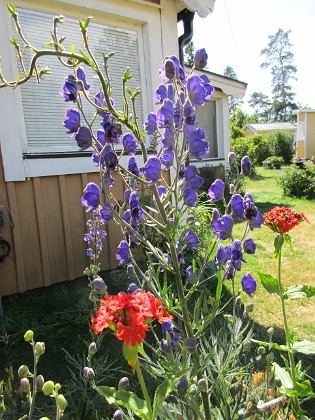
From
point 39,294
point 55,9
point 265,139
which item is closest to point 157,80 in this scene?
point 55,9

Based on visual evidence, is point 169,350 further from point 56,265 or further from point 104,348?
point 56,265

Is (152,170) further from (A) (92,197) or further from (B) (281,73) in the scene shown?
(B) (281,73)

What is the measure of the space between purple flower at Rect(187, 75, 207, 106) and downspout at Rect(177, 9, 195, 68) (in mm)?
3254

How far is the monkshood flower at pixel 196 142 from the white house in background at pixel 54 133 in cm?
242

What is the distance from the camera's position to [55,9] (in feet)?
11.4

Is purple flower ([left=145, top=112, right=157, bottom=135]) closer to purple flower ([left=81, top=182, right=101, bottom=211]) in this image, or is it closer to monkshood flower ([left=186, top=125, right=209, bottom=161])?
monkshood flower ([left=186, top=125, right=209, bottom=161])

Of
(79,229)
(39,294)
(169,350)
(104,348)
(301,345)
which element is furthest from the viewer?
(79,229)

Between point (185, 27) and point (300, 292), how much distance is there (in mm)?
3970

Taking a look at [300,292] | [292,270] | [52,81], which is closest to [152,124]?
[300,292]

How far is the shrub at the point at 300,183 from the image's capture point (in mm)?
10117

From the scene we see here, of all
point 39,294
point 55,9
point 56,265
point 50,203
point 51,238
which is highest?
point 55,9

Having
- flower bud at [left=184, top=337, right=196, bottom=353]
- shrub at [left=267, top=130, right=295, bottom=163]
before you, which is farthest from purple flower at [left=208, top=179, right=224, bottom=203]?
shrub at [left=267, top=130, right=295, bottom=163]

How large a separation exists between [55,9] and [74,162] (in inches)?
61.9

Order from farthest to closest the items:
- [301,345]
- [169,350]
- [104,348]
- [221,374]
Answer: [104,348] → [301,345] → [221,374] → [169,350]
